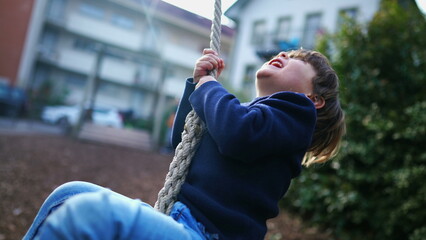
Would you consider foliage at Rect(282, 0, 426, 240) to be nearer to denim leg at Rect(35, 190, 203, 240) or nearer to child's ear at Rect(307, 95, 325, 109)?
child's ear at Rect(307, 95, 325, 109)

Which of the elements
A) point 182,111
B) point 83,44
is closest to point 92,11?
point 83,44

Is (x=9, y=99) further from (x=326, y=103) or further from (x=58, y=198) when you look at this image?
(x=326, y=103)

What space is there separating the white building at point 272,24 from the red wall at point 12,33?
11.7 m

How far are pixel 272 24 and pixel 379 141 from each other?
1484 cm

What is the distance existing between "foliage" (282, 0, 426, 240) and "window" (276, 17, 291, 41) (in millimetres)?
12632

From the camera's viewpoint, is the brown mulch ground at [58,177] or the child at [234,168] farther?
the brown mulch ground at [58,177]

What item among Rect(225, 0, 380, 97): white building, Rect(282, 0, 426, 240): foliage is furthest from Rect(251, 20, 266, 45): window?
Rect(282, 0, 426, 240): foliage

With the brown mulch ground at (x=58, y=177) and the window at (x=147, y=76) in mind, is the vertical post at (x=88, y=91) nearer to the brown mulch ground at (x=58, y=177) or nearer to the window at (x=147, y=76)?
the brown mulch ground at (x=58, y=177)

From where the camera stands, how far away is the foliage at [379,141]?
314 centimetres

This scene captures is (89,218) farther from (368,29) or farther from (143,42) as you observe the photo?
(143,42)

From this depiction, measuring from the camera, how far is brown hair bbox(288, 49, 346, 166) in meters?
1.47

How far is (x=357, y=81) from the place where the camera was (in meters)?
4.07

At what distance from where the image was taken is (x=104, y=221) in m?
0.85

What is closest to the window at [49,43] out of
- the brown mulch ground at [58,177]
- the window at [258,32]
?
the window at [258,32]
